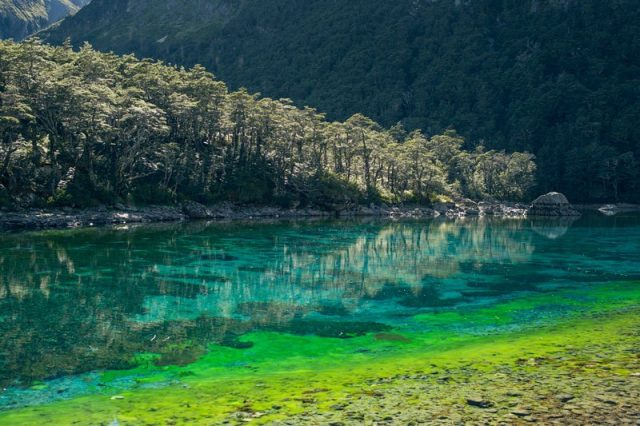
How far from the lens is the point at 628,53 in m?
183

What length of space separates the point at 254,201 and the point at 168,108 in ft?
64.5

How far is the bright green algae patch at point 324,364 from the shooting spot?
11484 mm

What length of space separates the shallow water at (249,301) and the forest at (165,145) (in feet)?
53.2

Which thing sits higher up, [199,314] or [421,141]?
[421,141]

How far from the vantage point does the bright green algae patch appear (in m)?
11.5

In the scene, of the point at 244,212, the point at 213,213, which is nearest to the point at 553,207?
the point at 244,212

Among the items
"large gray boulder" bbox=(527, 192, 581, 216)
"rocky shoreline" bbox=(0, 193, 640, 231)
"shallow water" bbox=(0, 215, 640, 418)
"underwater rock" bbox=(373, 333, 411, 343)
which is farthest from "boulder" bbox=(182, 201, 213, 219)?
"large gray boulder" bbox=(527, 192, 581, 216)

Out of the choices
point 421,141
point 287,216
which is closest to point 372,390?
point 287,216

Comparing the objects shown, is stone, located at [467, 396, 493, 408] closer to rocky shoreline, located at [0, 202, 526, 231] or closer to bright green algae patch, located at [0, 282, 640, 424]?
bright green algae patch, located at [0, 282, 640, 424]

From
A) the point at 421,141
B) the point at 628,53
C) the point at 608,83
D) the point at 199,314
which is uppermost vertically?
the point at 628,53

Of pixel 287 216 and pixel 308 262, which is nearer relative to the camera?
pixel 308 262

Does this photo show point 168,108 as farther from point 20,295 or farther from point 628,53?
point 628,53

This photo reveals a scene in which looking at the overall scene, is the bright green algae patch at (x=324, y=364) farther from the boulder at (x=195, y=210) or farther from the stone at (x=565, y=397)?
the boulder at (x=195, y=210)

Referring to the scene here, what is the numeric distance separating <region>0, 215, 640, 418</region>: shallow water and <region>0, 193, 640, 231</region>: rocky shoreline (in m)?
6.60
